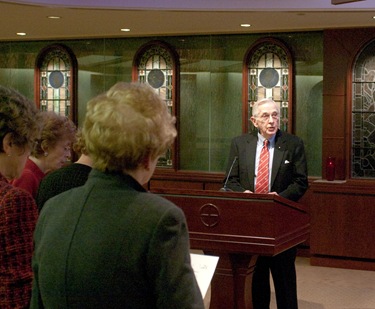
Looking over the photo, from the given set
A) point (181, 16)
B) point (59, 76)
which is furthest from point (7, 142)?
point (59, 76)

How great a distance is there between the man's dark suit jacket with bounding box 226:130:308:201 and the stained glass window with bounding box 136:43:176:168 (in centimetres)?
348

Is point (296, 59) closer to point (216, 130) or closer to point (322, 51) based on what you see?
point (322, 51)

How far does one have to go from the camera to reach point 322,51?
746cm

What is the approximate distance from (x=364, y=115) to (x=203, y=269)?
5185 mm

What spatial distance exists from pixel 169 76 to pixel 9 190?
6.41 m

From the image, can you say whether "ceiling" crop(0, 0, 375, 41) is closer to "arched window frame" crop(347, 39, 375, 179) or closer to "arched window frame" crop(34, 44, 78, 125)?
"arched window frame" crop(347, 39, 375, 179)

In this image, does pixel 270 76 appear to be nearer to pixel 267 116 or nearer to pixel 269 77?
pixel 269 77

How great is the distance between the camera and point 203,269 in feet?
7.95

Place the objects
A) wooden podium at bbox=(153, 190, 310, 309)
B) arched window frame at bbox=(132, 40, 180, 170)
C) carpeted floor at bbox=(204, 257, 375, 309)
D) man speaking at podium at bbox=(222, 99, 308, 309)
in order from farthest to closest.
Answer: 1. arched window frame at bbox=(132, 40, 180, 170)
2. carpeted floor at bbox=(204, 257, 375, 309)
3. man speaking at podium at bbox=(222, 99, 308, 309)
4. wooden podium at bbox=(153, 190, 310, 309)

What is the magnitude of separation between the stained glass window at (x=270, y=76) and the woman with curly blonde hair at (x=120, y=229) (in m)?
6.11

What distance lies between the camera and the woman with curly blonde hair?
1521 mm

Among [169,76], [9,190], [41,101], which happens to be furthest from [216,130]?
[9,190]

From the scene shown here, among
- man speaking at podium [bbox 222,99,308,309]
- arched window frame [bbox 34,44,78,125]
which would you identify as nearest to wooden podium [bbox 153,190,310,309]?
man speaking at podium [bbox 222,99,308,309]

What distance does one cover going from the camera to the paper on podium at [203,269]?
7.65 ft
